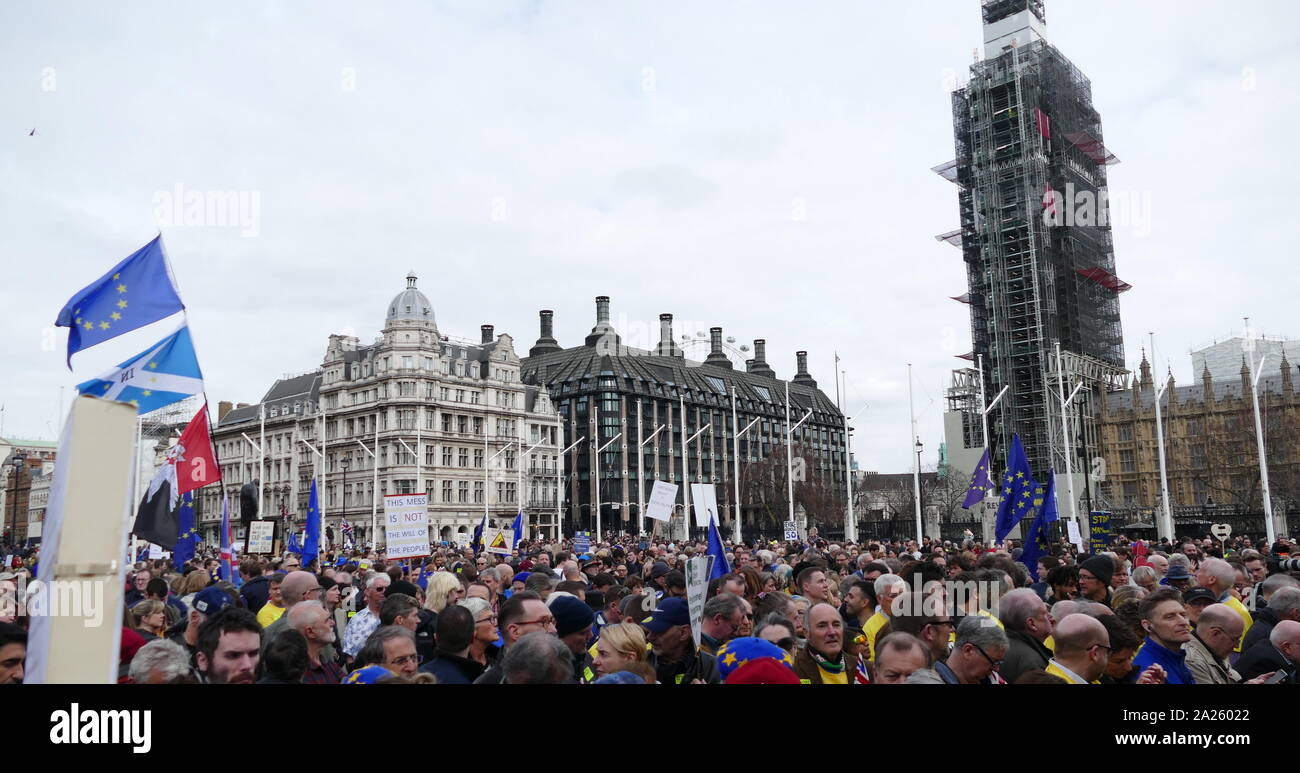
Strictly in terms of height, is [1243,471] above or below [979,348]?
below

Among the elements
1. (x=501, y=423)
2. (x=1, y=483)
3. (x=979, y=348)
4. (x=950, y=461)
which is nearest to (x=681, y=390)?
(x=501, y=423)

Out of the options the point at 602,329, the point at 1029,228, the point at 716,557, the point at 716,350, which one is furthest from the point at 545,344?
the point at 716,557

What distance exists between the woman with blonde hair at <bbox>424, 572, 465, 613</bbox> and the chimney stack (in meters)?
99.6

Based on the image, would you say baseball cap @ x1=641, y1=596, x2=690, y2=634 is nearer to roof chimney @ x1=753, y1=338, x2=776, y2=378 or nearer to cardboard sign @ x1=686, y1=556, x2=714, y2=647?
cardboard sign @ x1=686, y1=556, x2=714, y2=647

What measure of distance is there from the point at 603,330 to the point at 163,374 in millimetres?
102631

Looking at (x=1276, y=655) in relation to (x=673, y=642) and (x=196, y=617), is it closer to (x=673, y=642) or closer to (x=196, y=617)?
(x=673, y=642)

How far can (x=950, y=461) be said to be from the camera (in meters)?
83.7

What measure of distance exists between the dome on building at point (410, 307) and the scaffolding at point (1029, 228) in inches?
1788

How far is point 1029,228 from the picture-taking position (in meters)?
65.9

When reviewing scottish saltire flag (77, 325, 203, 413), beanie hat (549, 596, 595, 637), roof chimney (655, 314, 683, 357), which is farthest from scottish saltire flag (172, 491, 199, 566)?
roof chimney (655, 314, 683, 357)

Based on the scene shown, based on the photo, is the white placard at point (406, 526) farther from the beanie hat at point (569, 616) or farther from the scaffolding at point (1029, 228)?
the scaffolding at point (1029, 228)
